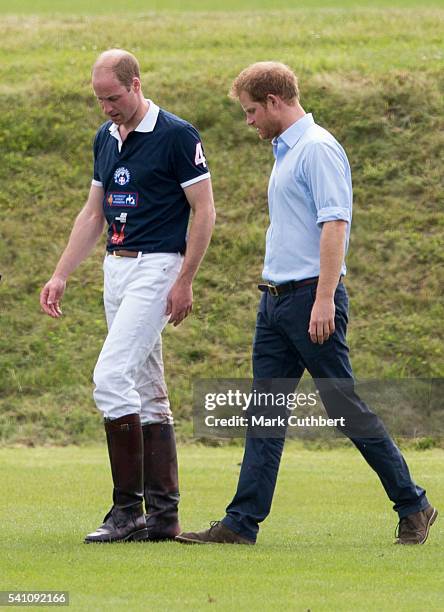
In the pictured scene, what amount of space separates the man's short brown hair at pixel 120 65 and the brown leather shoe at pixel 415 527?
2.62 m

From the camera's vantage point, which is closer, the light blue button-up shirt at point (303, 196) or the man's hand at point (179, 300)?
the light blue button-up shirt at point (303, 196)

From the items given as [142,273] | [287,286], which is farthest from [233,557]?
[142,273]

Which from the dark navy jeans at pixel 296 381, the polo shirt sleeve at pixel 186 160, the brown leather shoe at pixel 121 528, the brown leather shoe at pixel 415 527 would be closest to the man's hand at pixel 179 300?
the dark navy jeans at pixel 296 381

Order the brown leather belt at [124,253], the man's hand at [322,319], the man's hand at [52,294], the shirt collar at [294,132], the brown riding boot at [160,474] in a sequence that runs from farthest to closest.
Result: the man's hand at [52,294] → the brown riding boot at [160,474] → the brown leather belt at [124,253] → the shirt collar at [294,132] → the man's hand at [322,319]

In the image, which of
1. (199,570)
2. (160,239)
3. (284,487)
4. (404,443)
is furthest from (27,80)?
(199,570)

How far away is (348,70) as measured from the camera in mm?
21047

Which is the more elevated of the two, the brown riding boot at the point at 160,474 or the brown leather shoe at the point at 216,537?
the brown riding boot at the point at 160,474

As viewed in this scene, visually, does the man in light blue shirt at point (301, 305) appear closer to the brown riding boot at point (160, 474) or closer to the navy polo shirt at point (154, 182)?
the brown riding boot at point (160, 474)

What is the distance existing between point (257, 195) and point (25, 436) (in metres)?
6.09

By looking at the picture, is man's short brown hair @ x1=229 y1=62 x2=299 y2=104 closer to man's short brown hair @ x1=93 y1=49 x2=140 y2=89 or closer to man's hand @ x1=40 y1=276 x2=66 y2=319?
man's short brown hair @ x1=93 y1=49 x2=140 y2=89

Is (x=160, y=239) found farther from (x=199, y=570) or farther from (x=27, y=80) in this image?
(x=27, y=80)

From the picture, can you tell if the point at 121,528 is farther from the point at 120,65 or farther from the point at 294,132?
the point at 120,65

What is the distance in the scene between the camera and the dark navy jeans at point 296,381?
6727 mm

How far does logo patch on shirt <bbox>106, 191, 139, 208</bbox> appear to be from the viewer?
7.13 metres
